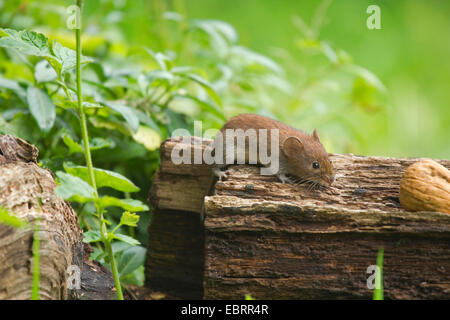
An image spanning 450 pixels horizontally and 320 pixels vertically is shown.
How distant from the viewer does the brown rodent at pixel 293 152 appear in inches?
135

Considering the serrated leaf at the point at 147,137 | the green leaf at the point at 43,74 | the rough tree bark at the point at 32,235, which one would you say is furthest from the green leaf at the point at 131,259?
the green leaf at the point at 43,74

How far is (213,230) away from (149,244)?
0.97m

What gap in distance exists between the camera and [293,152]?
12.4 feet

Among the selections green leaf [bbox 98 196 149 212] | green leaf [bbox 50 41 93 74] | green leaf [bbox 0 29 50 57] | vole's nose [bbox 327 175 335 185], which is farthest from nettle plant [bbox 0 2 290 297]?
vole's nose [bbox 327 175 335 185]

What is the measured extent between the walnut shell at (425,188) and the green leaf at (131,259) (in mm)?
1633

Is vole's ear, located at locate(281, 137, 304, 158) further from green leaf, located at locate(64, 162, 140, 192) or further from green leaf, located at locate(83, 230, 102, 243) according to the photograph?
green leaf, located at locate(83, 230, 102, 243)

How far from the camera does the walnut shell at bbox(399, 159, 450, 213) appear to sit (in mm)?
2705

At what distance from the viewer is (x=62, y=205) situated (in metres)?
2.61

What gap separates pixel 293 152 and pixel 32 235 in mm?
2024

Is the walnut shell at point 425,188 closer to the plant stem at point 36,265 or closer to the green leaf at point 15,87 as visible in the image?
the plant stem at point 36,265

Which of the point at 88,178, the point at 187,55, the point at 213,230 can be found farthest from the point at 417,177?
the point at 187,55

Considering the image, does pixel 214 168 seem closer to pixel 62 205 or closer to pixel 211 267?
pixel 211 267

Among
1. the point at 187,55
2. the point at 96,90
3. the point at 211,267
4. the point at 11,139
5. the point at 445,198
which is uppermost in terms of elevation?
the point at 187,55

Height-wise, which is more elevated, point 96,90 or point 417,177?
point 96,90
